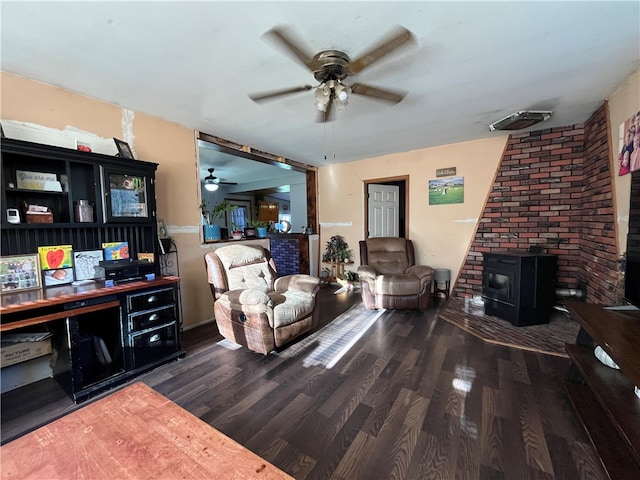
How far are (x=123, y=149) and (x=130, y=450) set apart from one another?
2.36m

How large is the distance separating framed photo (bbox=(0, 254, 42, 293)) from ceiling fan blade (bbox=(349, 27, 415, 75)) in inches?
106

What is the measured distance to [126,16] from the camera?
4.62 feet

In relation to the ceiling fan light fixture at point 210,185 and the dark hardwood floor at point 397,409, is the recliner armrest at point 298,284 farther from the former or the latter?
the ceiling fan light fixture at point 210,185

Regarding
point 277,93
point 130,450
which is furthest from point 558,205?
point 130,450

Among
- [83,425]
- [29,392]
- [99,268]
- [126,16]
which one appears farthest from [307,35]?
[29,392]

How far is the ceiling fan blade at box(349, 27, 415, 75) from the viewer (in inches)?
54.1

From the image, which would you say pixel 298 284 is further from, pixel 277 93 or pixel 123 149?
pixel 123 149

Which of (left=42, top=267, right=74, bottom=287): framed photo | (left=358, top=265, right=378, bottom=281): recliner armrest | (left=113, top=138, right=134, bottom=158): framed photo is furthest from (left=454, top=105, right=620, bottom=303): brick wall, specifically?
(left=42, top=267, right=74, bottom=287): framed photo

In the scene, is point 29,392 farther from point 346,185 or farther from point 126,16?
point 346,185

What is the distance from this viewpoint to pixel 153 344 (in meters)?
2.16

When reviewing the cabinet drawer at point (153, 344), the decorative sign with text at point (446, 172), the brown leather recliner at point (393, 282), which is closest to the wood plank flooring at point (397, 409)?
the cabinet drawer at point (153, 344)

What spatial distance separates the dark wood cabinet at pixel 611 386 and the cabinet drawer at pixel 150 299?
9.20 feet

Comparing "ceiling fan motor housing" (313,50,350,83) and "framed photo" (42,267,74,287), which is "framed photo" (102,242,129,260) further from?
"ceiling fan motor housing" (313,50,350,83)

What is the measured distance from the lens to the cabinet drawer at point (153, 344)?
2.05 metres
